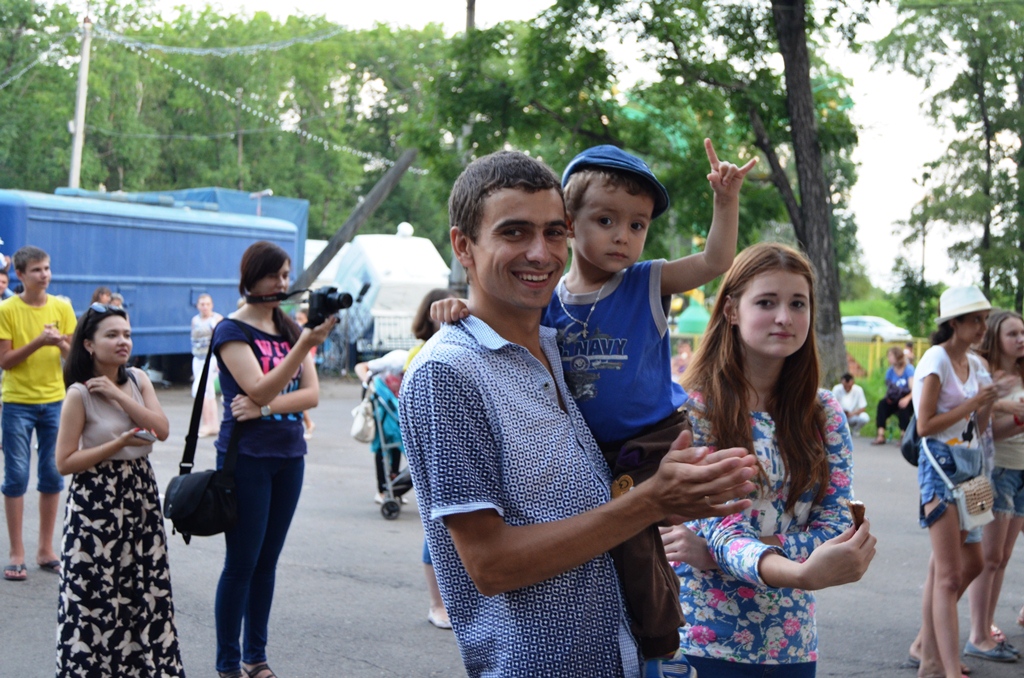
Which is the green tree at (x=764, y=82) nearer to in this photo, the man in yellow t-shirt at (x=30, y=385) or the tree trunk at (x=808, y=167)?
the tree trunk at (x=808, y=167)

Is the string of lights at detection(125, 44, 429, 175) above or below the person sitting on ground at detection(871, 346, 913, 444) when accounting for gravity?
above

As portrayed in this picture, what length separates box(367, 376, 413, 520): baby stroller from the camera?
8.99 meters

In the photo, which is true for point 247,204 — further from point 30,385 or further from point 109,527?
point 109,527

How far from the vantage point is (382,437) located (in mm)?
9039

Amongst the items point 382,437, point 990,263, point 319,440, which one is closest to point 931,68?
point 990,263

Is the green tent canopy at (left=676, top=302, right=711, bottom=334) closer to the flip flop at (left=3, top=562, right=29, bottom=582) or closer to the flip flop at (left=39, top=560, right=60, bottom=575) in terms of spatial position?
the flip flop at (left=39, top=560, right=60, bottom=575)

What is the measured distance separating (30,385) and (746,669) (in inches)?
238

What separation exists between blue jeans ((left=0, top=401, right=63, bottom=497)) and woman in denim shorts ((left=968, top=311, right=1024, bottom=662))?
19.3ft

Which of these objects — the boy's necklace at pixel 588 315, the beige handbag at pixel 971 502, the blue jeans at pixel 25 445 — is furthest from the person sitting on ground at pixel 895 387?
the boy's necklace at pixel 588 315

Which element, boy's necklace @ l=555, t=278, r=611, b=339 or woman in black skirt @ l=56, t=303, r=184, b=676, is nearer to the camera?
boy's necklace @ l=555, t=278, r=611, b=339

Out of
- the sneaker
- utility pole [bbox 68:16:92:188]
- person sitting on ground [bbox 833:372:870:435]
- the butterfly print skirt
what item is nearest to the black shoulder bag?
the butterfly print skirt

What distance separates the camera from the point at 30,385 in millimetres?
7250

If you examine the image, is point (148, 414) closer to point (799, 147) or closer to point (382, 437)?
point (382, 437)

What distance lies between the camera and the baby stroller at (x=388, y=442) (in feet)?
29.5
